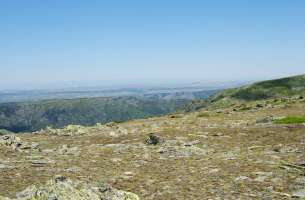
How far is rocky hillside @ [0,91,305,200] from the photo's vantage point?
1341cm

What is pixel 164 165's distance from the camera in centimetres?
1819

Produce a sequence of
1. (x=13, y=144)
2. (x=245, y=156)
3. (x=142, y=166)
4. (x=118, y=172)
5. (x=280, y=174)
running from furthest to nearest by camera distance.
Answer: (x=13, y=144)
(x=245, y=156)
(x=142, y=166)
(x=118, y=172)
(x=280, y=174)

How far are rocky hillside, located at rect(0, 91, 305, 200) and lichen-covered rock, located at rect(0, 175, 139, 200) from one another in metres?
0.03

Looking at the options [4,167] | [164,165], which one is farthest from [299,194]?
[4,167]

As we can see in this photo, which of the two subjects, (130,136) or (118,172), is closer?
(118,172)

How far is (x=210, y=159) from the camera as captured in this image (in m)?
19.0

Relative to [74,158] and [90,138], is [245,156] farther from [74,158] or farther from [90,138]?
[90,138]

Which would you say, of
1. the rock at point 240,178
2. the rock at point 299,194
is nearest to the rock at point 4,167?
the rock at point 240,178

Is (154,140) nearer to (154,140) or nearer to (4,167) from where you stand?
(154,140)

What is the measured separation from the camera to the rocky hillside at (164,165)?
13.4 meters

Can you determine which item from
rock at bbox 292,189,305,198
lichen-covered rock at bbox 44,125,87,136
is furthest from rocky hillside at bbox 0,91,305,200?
lichen-covered rock at bbox 44,125,87,136

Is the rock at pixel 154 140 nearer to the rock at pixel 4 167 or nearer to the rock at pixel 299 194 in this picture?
the rock at pixel 4 167

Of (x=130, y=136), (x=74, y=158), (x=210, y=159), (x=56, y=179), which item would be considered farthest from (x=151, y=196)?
(x=130, y=136)

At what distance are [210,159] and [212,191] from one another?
5.34 metres
